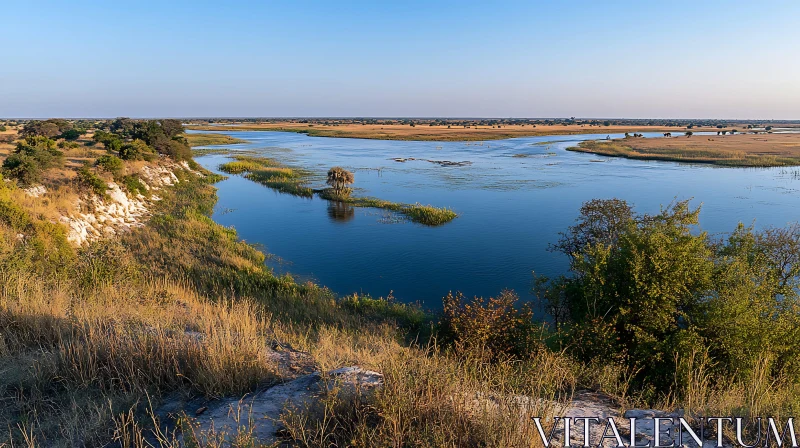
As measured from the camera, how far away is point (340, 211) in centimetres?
3181

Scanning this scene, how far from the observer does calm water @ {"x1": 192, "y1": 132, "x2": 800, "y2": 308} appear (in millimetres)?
19438

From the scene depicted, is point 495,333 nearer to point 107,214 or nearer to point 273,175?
point 107,214

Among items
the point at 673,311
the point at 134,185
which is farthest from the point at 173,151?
the point at 673,311

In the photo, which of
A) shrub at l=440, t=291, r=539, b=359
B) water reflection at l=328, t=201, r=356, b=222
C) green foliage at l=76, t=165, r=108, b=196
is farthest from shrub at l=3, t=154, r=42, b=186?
shrub at l=440, t=291, r=539, b=359

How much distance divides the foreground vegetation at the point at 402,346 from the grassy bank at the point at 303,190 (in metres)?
12.9

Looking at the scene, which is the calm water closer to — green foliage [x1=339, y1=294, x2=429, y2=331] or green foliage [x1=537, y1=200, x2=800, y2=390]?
green foliage [x1=339, y1=294, x2=429, y2=331]

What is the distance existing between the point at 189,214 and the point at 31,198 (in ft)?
26.2

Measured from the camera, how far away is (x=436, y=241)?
24.2m

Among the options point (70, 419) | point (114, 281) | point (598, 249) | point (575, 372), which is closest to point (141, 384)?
point (70, 419)

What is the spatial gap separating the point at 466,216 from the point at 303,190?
1623 cm

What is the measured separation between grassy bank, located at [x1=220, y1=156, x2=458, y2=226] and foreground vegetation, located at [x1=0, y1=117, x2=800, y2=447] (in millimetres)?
12944

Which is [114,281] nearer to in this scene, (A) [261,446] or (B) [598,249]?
(A) [261,446]

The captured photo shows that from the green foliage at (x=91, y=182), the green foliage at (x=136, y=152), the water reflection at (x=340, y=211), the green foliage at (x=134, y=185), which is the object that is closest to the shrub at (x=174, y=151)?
the green foliage at (x=136, y=152)

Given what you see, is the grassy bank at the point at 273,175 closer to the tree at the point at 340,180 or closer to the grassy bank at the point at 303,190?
the grassy bank at the point at 303,190
